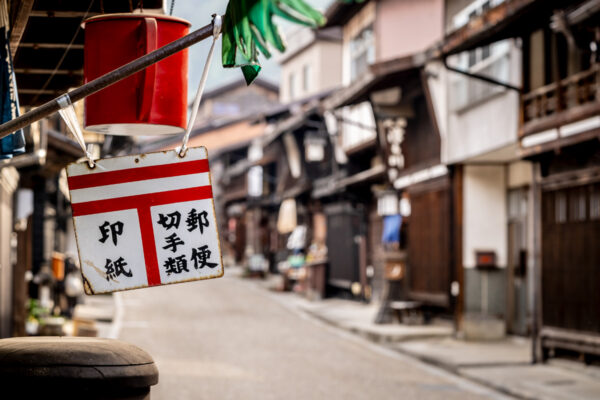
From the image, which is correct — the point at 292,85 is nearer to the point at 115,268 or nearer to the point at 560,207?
the point at 560,207

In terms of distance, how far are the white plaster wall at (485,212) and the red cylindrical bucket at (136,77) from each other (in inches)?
659

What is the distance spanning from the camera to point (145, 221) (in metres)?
Answer: 4.75

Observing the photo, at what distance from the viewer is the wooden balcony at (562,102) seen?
14.3 metres

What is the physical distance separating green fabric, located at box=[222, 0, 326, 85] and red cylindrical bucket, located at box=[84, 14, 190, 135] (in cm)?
75

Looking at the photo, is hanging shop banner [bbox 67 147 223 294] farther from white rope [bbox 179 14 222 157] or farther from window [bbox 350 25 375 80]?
window [bbox 350 25 375 80]

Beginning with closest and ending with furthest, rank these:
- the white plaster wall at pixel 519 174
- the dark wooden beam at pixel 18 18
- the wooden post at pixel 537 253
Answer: the dark wooden beam at pixel 18 18, the wooden post at pixel 537 253, the white plaster wall at pixel 519 174

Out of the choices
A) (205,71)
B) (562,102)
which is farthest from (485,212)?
(205,71)

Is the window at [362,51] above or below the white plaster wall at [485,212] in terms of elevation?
above

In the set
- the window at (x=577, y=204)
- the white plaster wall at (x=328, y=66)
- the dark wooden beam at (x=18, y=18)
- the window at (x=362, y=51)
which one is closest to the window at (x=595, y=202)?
the window at (x=577, y=204)

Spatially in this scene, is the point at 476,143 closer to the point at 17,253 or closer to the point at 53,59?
the point at 17,253

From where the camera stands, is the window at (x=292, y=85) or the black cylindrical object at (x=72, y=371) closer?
the black cylindrical object at (x=72, y=371)

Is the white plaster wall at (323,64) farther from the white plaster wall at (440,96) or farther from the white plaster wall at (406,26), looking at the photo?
the white plaster wall at (440,96)

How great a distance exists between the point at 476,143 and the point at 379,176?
763cm

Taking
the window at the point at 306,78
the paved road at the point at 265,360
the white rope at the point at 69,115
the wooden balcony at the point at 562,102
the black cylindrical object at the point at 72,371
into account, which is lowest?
the paved road at the point at 265,360
